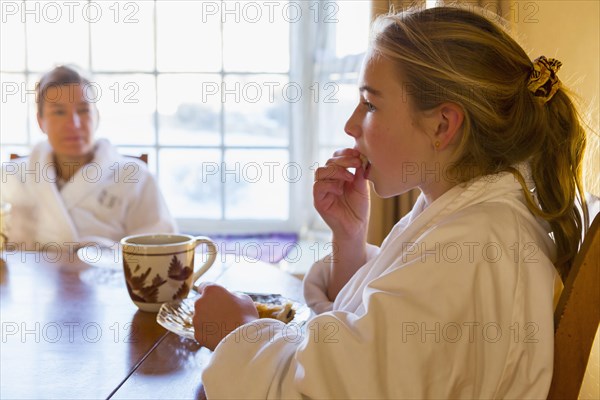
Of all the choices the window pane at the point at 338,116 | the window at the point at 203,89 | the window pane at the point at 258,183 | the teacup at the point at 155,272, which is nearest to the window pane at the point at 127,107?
the window at the point at 203,89

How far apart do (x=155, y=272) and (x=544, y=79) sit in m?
0.67

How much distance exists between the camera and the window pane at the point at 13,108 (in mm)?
3197

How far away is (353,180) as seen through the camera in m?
1.42

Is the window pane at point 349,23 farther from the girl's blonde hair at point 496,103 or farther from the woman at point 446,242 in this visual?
the girl's blonde hair at point 496,103

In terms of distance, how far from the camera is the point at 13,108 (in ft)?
10.7

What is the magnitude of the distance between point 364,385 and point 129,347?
1.18 feet

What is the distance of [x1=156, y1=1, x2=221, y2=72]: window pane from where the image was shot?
3078 millimetres

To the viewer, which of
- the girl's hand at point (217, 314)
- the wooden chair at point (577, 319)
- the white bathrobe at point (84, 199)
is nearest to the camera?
the wooden chair at point (577, 319)

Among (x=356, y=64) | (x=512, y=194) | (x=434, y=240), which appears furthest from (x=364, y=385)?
(x=356, y=64)

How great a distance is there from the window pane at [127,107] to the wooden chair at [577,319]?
2.57 metres

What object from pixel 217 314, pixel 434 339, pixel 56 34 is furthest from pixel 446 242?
pixel 56 34

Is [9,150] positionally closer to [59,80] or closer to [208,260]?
[59,80]

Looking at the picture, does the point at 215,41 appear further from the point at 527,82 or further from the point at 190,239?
the point at 527,82

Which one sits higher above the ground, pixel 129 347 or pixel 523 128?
pixel 523 128
